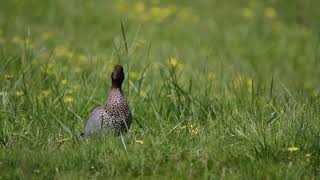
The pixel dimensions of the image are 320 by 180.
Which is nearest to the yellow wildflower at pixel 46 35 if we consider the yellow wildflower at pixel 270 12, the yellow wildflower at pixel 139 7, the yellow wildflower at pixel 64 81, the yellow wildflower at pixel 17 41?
the yellow wildflower at pixel 17 41

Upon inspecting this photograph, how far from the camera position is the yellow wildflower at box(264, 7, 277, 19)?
1217cm

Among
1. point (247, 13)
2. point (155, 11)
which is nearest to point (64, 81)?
point (155, 11)

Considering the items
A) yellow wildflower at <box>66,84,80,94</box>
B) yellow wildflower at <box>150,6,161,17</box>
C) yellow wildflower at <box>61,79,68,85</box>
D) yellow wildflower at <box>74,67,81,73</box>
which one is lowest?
yellow wildflower at <box>74,67,81,73</box>

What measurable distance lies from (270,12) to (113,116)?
25.5 ft

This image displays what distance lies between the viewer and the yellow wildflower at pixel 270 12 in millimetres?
12170

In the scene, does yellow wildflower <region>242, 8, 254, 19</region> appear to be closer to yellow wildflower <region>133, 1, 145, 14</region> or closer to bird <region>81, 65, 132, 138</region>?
yellow wildflower <region>133, 1, 145, 14</region>

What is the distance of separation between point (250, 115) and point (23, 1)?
20.8ft

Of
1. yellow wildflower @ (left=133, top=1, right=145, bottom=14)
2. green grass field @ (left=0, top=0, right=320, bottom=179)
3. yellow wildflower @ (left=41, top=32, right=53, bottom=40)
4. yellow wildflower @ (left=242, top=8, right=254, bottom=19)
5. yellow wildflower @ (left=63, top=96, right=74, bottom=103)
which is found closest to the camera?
green grass field @ (left=0, top=0, right=320, bottom=179)

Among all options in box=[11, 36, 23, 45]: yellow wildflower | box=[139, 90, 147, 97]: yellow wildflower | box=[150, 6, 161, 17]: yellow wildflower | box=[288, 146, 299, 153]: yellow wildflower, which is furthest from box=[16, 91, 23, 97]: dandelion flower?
box=[150, 6, 161, 17]: yellow wildflower

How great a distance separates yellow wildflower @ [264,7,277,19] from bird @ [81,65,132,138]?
7.49 metres

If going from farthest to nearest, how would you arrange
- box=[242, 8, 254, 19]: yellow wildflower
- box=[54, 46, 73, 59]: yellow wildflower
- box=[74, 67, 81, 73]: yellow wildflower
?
box=[242, 8, 254, 19]: yellow wildflower → box=[54, 46, 73, 59]: yellow wildflower → box=[74, 67, 81, 73]: yellow wildflower

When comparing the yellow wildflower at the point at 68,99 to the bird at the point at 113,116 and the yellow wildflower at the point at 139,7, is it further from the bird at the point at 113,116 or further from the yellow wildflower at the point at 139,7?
the yellow wildflower at the point at 139,7

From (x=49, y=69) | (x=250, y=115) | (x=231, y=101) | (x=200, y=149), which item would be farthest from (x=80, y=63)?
(x=200, y=149)

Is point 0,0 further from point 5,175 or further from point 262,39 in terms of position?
point 5,175
